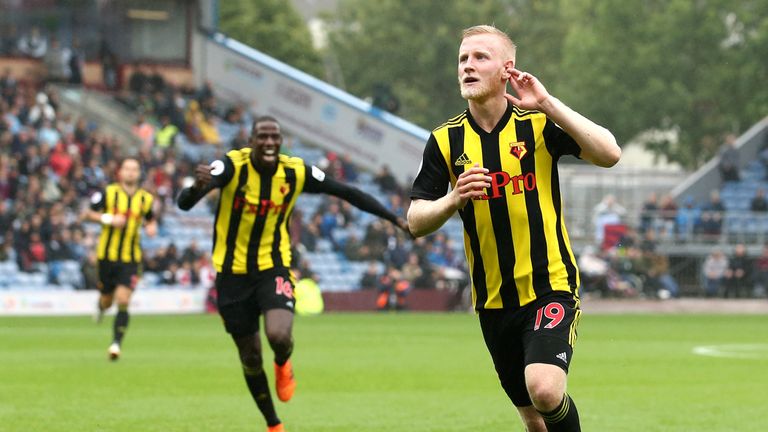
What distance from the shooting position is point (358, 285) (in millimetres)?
34719

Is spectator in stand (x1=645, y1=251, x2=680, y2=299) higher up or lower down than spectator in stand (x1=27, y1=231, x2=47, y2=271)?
lower down

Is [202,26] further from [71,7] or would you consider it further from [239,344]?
[239,344]

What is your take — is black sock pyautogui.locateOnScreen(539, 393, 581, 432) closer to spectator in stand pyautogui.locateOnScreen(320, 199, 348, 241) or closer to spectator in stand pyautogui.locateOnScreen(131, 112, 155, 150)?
spectator in stand pyautogui.locateOnScreen(320, 199, 348, 241)

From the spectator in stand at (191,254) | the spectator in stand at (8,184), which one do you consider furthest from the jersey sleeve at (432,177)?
the spectator in stand at (8,184)

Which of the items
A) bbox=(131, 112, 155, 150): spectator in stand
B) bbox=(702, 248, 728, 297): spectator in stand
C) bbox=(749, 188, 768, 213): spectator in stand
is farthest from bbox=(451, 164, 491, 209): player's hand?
bbox=(749, 188, 768, 213): spectator in stand

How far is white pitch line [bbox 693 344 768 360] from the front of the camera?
19.6 m

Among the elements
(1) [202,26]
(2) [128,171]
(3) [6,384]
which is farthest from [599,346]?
(1) [202,26]

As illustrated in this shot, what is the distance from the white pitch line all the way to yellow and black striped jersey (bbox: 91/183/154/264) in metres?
7.74

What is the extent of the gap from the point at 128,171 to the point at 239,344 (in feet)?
25.7

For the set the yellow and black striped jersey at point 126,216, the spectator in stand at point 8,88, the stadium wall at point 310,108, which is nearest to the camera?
the yellow and black striped jersey at point 126,216

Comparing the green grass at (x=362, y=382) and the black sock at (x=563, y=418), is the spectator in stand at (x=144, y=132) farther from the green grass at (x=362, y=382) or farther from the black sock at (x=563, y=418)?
the black sock at (x=563, y=418)

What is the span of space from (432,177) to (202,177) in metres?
3.37

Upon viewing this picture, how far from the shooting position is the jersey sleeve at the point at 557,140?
7.51 metres

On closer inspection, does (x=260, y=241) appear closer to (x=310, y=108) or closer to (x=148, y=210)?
(x=148, y=210)
